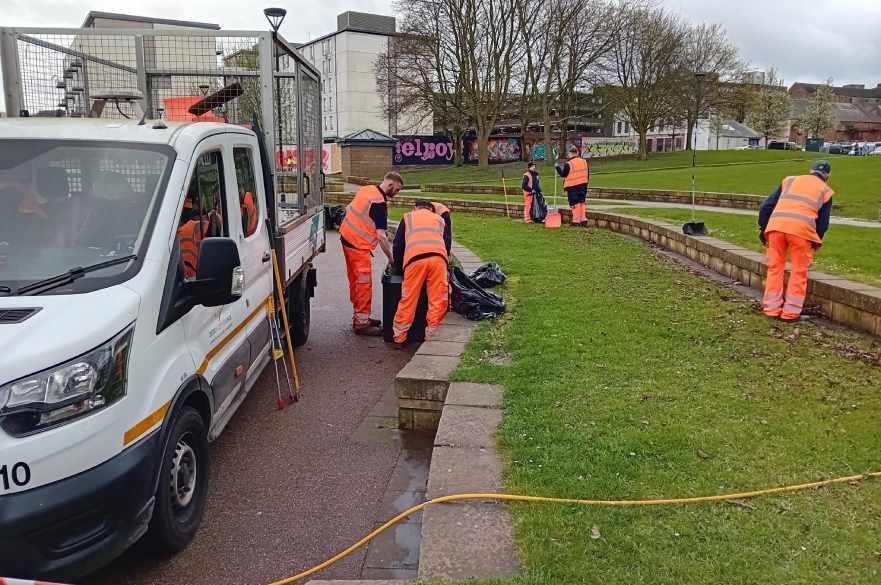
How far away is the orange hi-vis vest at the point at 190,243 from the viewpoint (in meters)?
3.68

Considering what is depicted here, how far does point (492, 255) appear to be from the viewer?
11.3 metres

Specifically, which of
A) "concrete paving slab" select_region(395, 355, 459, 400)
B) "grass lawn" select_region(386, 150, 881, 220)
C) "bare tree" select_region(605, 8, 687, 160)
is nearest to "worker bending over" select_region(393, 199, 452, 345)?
"concrete paving slab" select_region(395, 355, 459, 400)

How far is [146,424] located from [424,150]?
48142 mm

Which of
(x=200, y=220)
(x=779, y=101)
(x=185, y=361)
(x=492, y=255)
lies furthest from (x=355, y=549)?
(x=779, y=101)

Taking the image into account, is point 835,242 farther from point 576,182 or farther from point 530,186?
point 530,186

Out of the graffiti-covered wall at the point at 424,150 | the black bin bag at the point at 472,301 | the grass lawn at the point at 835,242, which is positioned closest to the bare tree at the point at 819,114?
the graffiti-covered wall at the point at 424,150

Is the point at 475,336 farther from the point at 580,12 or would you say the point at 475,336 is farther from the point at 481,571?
the point at 580,12

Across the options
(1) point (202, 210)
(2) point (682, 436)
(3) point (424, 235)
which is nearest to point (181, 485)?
(1) point (202, 210)

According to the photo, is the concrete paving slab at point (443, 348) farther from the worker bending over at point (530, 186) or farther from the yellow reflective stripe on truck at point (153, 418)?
the worker bending over at point (530, 186)

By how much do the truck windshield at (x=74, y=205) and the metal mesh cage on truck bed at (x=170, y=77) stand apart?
200 cm

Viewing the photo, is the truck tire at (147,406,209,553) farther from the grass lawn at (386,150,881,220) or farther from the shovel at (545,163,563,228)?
the grass lawn at (386,150,881,220)

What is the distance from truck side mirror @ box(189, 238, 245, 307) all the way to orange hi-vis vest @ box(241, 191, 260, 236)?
129 cm

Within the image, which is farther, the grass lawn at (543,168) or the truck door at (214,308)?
the grass lawn at (543,168)

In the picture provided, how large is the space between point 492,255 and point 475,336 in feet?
16.7
